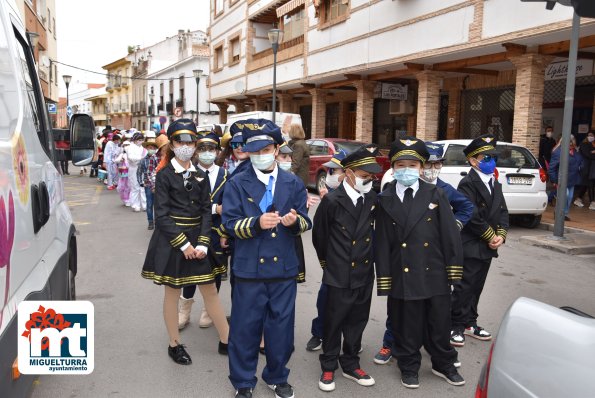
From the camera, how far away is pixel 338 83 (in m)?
20.8

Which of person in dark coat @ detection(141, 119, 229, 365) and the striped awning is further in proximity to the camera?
the striped awning

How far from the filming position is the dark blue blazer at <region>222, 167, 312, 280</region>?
3.46 meters

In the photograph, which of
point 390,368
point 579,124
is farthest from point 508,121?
point 390,368

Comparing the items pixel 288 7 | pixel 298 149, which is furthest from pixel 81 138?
pixel 288 7

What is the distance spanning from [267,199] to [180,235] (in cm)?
79

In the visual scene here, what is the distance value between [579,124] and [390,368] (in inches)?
543

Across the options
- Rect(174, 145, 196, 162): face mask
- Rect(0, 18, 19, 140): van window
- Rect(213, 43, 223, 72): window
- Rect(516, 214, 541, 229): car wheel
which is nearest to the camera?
Rect(0, 18, 19, 140): van window

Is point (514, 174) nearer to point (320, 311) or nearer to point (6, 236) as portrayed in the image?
point (320, 311)

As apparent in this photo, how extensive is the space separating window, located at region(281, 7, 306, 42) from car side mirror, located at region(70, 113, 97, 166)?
19.0 m

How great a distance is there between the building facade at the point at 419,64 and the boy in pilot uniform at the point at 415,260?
8.43 meters

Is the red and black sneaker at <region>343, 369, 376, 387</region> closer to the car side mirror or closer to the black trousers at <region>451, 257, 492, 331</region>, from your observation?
the black trousers at <region>451, 257, 492, 331</region>

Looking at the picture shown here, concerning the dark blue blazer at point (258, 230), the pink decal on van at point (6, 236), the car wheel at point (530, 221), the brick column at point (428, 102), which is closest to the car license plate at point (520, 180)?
the car wheel at point (530, 221)

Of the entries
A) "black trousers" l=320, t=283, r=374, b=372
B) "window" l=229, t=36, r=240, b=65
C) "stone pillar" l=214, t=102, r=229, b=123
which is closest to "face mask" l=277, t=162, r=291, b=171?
"black trousers" l=320, t=283, r=374, b=372

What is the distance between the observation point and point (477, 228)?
439 cm
